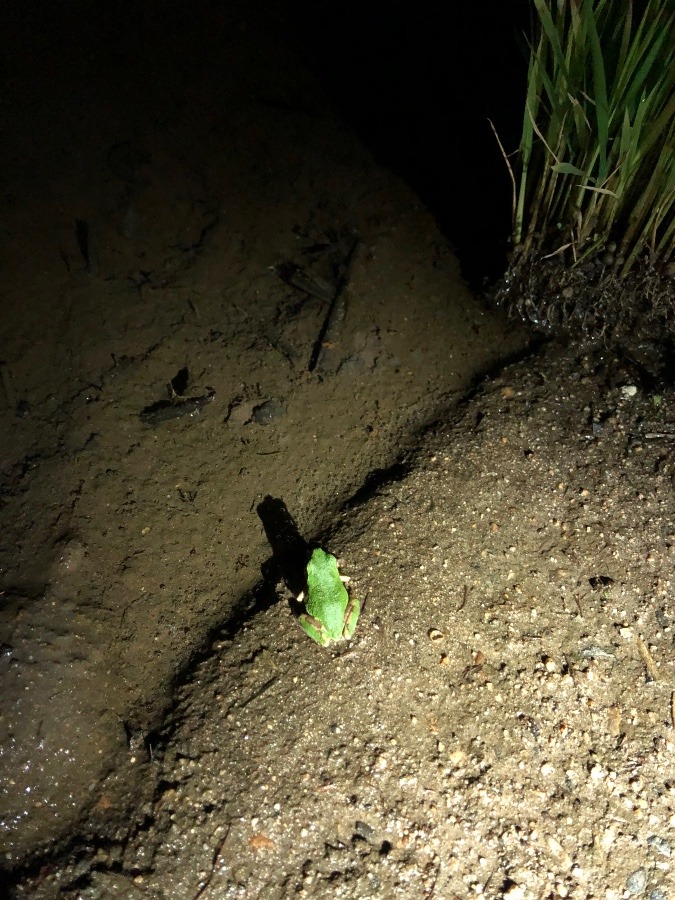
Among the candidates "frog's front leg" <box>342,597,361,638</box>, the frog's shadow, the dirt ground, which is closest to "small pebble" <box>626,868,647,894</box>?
the dirt ground

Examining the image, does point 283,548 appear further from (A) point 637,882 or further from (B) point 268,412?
(A) point 637,882

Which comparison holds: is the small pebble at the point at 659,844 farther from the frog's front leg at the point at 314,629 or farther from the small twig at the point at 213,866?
the small twig at the point at 213,866

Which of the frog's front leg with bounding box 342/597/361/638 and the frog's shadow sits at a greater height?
the frog's shadow

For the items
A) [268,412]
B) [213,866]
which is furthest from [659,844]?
[268,412]

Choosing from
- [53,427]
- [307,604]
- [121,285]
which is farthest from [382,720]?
[121,285]

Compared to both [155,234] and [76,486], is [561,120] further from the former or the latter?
[76,486]

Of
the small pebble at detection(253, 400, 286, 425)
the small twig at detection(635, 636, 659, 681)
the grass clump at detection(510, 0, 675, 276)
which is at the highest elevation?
the grass clump at detection(510, 0, 675, 276)

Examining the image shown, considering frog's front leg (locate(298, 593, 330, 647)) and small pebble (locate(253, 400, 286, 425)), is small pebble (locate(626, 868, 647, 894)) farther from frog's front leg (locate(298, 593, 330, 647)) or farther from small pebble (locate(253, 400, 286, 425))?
small pebble (locate(253, 400, 286, 425))

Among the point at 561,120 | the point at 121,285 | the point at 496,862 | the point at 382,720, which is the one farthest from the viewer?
the point at 121,285
